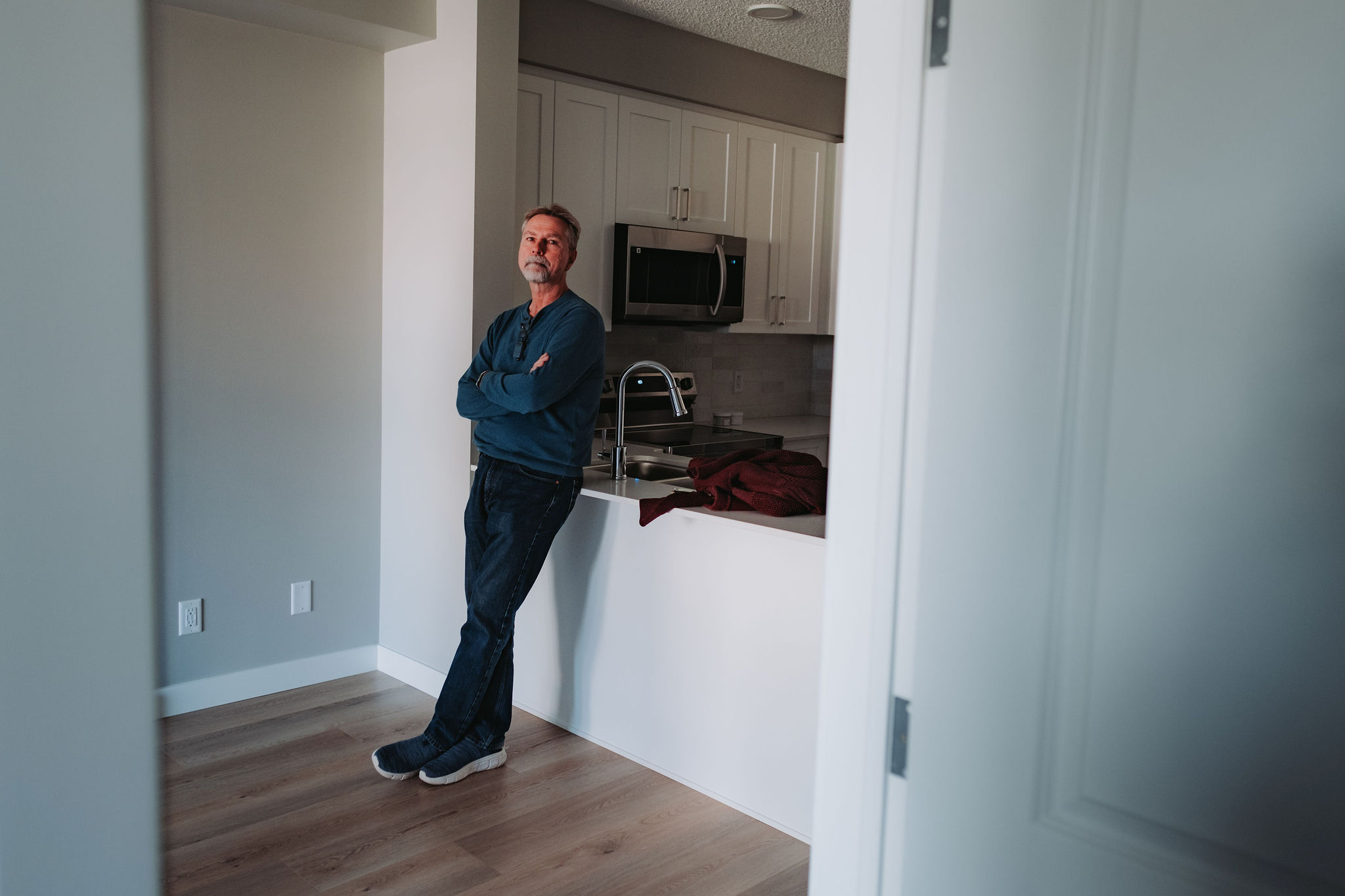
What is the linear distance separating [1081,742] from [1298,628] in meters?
0.22

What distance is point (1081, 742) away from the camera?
3.03ft

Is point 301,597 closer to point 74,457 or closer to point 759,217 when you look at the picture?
point 759,217

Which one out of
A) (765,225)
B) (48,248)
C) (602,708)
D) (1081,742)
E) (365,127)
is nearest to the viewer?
(48,248)

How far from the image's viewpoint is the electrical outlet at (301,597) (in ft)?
11.8

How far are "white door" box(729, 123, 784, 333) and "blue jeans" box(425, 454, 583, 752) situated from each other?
2.02m

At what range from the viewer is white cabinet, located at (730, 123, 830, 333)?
465 centimetres

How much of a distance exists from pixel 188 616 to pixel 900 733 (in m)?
2.91

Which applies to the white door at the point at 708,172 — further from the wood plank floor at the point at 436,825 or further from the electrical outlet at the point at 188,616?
the electrical outlet at the point at 188,616

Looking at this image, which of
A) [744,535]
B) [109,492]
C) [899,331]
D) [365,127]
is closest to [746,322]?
[365,127]

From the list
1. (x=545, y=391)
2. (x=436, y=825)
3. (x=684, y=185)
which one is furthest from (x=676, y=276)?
(x=436, y=825)

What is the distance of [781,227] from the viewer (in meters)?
4.83

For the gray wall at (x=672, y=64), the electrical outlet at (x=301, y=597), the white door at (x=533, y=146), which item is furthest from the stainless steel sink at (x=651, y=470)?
the gray wall at (x=672, y=64)

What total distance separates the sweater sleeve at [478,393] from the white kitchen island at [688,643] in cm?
43

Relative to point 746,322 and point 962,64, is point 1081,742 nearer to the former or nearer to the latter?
point 962,64
